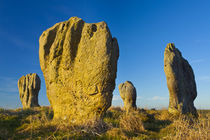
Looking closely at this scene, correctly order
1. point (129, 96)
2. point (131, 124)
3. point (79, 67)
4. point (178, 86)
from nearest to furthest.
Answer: point (131, 124)
point (79, 67)
point (178, 86)
point (129, 96)

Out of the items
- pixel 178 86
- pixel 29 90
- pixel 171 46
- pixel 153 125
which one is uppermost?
pixel 171 46

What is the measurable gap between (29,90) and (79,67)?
52.1 feet

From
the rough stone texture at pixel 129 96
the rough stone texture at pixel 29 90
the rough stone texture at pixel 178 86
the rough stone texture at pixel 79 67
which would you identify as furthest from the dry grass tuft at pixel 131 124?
the rough stone texture at pixel 29 90

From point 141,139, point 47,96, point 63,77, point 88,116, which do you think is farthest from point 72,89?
point 141,139

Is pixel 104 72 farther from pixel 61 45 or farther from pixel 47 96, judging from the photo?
pixel 47 96

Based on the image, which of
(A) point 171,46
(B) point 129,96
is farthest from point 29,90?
(A) point 171,46

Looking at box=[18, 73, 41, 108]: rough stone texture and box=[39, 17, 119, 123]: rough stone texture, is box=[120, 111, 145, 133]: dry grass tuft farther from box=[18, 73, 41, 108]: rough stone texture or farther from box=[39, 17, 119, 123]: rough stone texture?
box=[18, 73, 41, 108]: rough stone texture

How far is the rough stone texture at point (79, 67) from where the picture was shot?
6841 millimetres

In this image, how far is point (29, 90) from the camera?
2098cm

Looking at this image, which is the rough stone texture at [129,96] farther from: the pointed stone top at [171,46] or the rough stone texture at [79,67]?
the rough stone texture at [79,67]

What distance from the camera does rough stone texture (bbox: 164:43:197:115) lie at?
13.3 metres

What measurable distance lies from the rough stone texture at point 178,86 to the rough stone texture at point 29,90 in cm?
1498

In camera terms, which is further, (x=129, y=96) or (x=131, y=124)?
(x=129, y=96)

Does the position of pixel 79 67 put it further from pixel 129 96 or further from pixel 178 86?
pixel 129 96
